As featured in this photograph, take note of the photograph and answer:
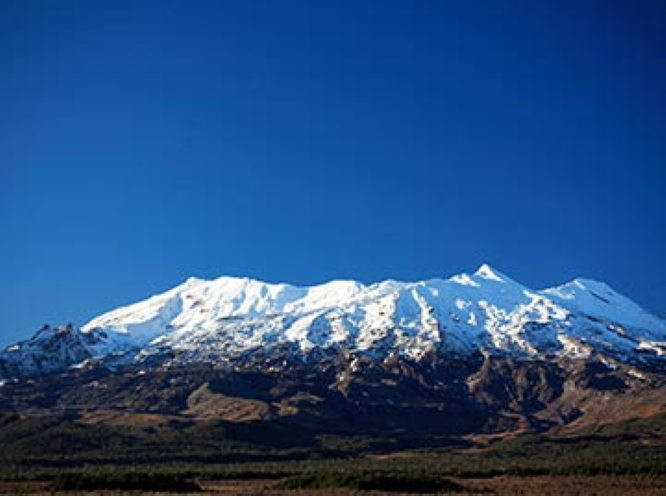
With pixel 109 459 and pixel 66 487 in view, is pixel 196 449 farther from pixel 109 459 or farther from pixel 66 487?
pixel 66 487

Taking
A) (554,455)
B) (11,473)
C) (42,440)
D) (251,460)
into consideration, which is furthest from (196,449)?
(554,455)

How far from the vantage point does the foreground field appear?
93.8 meters

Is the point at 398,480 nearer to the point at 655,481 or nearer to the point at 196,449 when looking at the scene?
the point at 655,481

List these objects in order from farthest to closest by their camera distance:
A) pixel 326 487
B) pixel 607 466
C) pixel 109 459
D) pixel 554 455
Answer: pixel 554 455, pixel 109 459, pixel 607 466, pixel 326 487

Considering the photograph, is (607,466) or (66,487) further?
(607,466)

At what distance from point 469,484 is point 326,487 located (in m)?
22.3

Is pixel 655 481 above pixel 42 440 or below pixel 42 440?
below

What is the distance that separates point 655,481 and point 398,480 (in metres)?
33.5

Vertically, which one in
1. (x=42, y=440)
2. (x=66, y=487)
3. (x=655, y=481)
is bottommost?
(x=655, y=481)

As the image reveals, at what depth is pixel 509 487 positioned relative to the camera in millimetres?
106938

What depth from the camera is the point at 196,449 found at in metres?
193

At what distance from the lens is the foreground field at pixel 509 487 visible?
9375 centimetres

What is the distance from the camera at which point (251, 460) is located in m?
181

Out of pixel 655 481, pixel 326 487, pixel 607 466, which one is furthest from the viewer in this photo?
pixel 607 466
